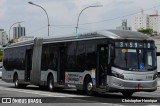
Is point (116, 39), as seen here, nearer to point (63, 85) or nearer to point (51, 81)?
point (63, 85)

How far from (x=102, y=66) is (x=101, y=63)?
0.58 feet

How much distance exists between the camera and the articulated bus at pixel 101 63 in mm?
20781

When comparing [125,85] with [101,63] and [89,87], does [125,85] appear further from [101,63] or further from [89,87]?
[89,87]

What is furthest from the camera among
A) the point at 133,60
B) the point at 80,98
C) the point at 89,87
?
the point at 89,87

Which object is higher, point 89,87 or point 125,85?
point 125,85

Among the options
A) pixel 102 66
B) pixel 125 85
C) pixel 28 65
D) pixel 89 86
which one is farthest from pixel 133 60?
pixel 28 65

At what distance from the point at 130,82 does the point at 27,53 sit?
12.4 meters

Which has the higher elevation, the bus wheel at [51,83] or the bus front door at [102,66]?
the bus front door at [102,66]

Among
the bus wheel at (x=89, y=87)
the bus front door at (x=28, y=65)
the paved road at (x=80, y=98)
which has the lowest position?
the paved road at (x=80, y=98)

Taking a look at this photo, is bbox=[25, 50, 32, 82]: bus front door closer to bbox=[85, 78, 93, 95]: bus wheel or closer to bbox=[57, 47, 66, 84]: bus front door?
bbox=[57, 47, 66, 84]: bus front door

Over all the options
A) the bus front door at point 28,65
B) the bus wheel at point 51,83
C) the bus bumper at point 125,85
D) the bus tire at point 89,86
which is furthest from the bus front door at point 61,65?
the bus bumper at point 125,85

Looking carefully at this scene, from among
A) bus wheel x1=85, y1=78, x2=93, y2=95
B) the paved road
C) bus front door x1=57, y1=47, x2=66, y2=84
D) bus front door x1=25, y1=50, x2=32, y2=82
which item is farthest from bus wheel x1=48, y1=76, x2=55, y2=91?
bus wheel x1=85, y1=78, x2=93, y2=95

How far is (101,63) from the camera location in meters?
21.7

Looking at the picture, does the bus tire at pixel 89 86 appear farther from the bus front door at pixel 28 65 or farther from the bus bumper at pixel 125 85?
the bus front door at pixel 28 65
